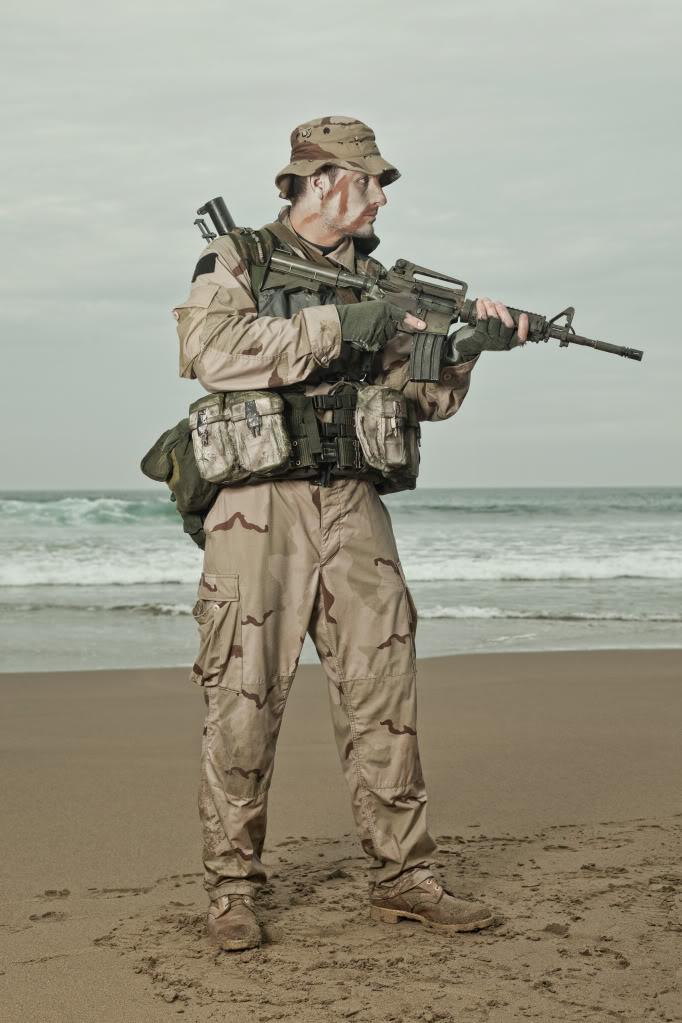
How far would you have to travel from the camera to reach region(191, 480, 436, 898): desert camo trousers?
10.3 ft

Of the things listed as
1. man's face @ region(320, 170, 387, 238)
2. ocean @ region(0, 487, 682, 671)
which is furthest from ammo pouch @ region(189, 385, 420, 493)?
ocean @ region(0, 487, 682, 671)

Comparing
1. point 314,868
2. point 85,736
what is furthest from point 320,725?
point 314,868

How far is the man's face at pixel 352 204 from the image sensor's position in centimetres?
331

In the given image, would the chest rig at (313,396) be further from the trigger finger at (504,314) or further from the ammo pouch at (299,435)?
the trigger finger at (504,314)

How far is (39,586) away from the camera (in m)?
14.3

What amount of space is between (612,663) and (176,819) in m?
4.03

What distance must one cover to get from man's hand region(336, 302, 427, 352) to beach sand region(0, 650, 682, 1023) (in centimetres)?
162

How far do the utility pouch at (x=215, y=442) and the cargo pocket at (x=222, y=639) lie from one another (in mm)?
291

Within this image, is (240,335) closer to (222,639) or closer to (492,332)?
(492,332)

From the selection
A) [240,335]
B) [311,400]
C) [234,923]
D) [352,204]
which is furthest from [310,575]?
[352,204]

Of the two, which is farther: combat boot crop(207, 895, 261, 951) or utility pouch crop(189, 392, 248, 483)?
utility pouch crop(189, 392, 248, 483)

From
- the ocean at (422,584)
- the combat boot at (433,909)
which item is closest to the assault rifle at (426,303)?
the combat boot at (433,909)

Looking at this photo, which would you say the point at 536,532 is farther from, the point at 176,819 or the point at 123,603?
the point at 176,819

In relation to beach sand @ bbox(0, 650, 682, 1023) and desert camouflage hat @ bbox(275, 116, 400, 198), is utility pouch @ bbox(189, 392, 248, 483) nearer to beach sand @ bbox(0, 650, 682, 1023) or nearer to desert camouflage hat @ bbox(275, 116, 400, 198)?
desert camouflage hat @ bbox(275, 116, 400, 198)
